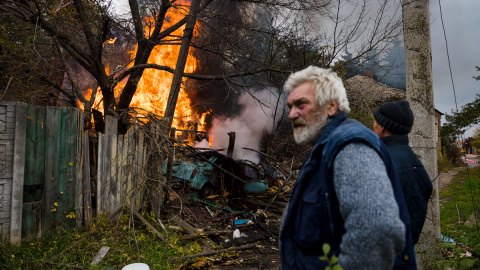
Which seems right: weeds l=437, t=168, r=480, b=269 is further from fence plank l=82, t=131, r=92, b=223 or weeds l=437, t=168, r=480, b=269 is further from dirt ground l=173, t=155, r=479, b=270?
fence plank l=82, t=131, r=92, b=223

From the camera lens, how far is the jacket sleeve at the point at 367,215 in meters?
1.13

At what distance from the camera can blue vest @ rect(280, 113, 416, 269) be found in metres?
1.32

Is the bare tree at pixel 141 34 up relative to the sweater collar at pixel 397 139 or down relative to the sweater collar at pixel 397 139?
up

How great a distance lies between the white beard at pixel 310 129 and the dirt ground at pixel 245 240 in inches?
152

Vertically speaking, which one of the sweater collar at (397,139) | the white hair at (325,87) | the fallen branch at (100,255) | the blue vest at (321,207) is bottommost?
the fallen branch at (100,255)

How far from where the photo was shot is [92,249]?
4.47m

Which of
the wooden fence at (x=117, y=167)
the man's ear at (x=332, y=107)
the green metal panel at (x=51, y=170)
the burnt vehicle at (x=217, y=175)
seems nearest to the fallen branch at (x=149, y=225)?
the wooden fence at (x=117, y=167)

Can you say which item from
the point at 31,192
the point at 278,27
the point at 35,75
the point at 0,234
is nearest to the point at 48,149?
the point at 31,192

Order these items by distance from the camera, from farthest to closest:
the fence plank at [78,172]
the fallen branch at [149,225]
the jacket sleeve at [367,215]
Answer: the fallen branch at [149,225], the fence plank at [78,172], the jacket sleeve at [367,215]

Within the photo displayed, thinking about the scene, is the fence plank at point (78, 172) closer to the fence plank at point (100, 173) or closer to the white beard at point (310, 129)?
the fence plank at point (100, 173)

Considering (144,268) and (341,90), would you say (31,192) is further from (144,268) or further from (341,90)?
(341,90)

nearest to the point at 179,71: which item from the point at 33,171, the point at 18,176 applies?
the point at 33,171

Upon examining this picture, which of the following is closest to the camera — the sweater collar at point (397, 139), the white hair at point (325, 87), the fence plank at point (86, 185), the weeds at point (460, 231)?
the white hair at point (325, 87)

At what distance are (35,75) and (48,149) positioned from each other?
5064 mm
